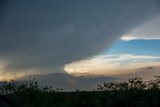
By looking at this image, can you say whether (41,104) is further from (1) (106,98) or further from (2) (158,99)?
(2) (158,99)

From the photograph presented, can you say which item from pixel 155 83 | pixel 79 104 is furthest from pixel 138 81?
pixel 79 104

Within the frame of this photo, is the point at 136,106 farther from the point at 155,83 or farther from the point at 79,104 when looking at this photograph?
the point at 155,83

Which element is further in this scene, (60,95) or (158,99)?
(60,95)

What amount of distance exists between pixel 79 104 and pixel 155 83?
7929 mm

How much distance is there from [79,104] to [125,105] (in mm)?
3436

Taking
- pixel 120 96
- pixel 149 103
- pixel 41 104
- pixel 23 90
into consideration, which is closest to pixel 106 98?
pixel 120 96

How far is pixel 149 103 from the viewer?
93.9 feet

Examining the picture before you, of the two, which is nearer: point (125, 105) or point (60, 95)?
point (125, 105)

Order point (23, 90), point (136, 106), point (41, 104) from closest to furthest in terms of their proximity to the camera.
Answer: point (136, 106) < point (41, 104) < point (23, 90)

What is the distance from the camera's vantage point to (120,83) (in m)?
33.1

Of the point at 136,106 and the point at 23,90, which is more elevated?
the point at 23,90

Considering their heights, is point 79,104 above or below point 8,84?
below

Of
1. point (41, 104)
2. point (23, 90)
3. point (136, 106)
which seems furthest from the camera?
point (23, 90)

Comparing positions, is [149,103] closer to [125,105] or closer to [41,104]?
[125,105]
